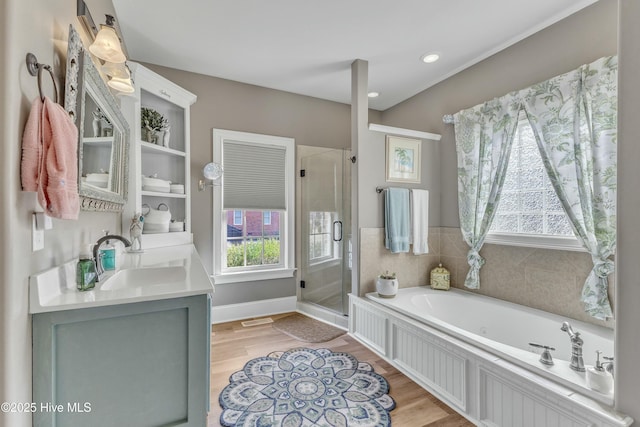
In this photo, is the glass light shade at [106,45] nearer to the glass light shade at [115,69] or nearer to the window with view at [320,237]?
the glass light shade at [115,69]

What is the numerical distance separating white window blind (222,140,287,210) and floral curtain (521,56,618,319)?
254 cm

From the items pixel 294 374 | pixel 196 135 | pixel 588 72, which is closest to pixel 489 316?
pixel 294 374

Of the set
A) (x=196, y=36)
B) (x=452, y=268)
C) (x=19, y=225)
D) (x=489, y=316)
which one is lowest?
(x=489, y=316)

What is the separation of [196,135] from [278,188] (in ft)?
3.46

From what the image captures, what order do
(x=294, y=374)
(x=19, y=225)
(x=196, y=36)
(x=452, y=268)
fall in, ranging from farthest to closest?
(x=452, y=268) → (x=196, y=36) → (x=294, y=374) → (x=19, y=225)

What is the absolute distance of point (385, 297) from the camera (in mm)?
2621

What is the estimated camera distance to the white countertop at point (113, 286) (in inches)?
37.5

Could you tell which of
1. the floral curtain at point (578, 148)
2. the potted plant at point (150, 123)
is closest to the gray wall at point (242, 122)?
the potted plant at point (150, 123)

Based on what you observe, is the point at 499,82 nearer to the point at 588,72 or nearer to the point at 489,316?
the point at 588,72

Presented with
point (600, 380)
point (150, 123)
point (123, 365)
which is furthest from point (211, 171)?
point (600, 380)

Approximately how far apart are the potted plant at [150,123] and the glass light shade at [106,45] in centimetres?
111

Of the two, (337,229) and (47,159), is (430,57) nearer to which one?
(337,229)

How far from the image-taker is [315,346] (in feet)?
8.49

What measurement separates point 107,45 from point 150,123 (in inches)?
46.4
